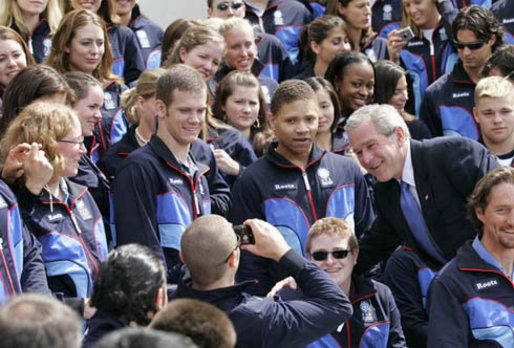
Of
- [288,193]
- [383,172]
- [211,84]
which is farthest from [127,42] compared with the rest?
[383,172]

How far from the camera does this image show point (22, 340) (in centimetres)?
185

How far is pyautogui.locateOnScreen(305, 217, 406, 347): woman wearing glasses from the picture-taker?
4914 millimetres

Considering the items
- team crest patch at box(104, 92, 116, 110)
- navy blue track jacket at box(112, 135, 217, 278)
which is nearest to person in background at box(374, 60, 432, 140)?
team crest patch at box(104, 92, 116, 110)

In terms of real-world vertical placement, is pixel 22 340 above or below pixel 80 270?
above

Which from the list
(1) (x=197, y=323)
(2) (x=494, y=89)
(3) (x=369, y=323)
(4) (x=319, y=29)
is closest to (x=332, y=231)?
(3) (x=369, y=323)

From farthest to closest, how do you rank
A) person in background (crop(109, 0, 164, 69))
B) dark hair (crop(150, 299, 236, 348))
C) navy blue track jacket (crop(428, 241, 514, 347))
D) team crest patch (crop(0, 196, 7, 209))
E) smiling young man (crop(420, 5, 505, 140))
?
person in background (crop(109, 0, 164, 69)), smiling young man (crop(420, 5, 505, 140)), navy blue track jacket (crop(428, 241, 514, 347)), team crest patch (crop(0, 196, 7, 209)), dark hair (crop(150, 299, 236, 348))

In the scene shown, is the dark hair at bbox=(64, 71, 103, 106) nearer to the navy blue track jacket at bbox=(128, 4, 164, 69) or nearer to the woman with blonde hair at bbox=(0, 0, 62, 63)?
the woman with blonde hair at bbox=(0, 0, 62, 63)

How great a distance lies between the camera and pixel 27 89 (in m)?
5.20

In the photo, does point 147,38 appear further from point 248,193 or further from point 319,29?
point 248,193

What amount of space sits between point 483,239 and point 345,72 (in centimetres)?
275

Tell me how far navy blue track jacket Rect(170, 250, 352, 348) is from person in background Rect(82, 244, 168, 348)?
47 cm

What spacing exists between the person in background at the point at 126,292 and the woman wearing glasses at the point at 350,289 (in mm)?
1747

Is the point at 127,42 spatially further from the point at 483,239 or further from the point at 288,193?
the point at 483,239

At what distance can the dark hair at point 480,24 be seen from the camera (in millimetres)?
7266
